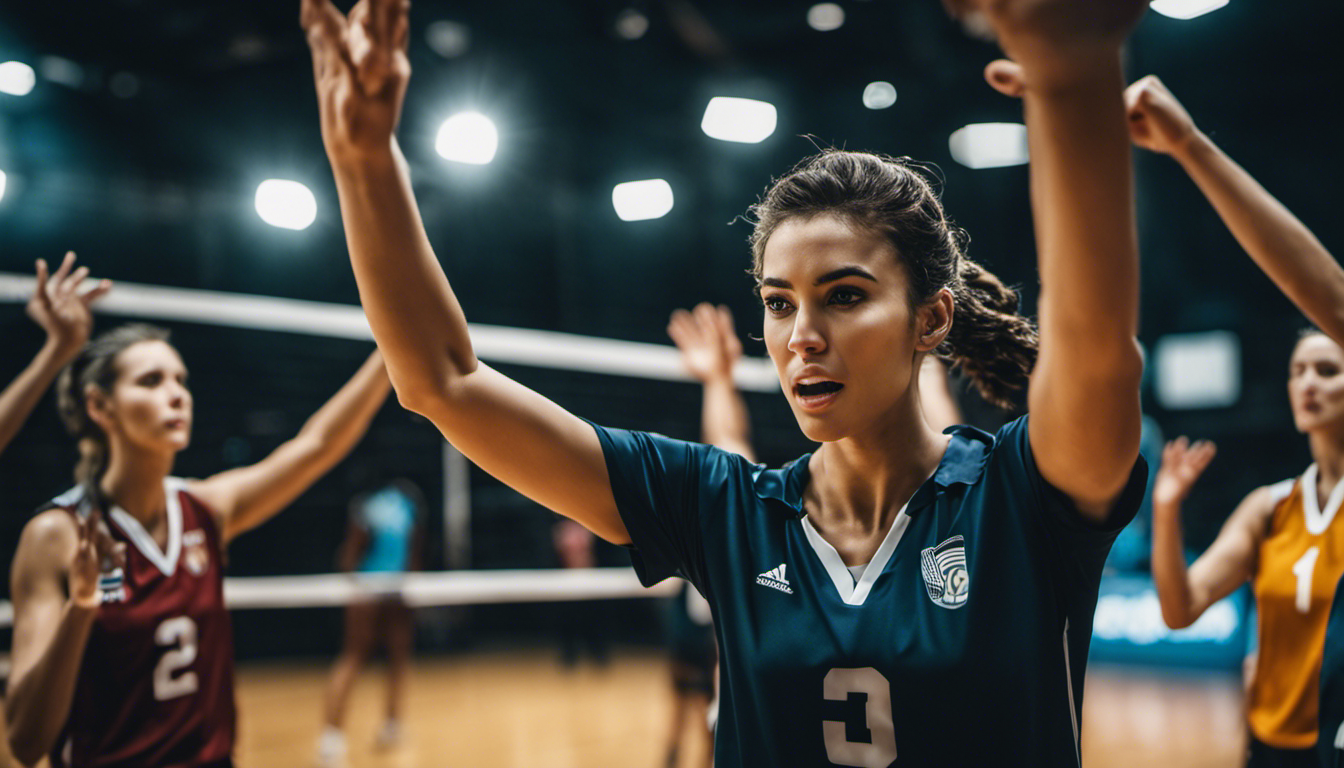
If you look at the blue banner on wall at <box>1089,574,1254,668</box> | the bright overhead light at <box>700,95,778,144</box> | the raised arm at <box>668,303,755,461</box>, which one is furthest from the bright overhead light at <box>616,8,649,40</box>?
the blue banner on wall at <box>1089,574,1254,668</box>

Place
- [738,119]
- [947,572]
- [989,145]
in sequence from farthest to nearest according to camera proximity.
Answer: [989,145]
[738,119]
[947,572]

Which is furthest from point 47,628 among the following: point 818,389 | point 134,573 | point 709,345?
point 818,389

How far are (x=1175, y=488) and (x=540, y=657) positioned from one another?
8473mm

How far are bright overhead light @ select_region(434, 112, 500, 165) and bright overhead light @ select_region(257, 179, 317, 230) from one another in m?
1.34

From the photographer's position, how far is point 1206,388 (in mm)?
12148

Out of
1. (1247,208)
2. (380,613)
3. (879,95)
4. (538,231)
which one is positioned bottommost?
(380,613)

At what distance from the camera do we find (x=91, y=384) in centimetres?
252

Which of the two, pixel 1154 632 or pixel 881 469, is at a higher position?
pixel 881 469

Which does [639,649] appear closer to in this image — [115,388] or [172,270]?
[172,270]

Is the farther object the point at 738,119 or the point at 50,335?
the point at 738,119

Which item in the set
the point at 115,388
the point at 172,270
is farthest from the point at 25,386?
the point at 172,270

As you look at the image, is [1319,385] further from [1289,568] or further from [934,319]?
[934,319]

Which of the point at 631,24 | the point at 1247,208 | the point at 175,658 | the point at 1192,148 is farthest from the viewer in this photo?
the point at 631,24

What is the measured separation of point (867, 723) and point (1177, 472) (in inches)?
76.5
